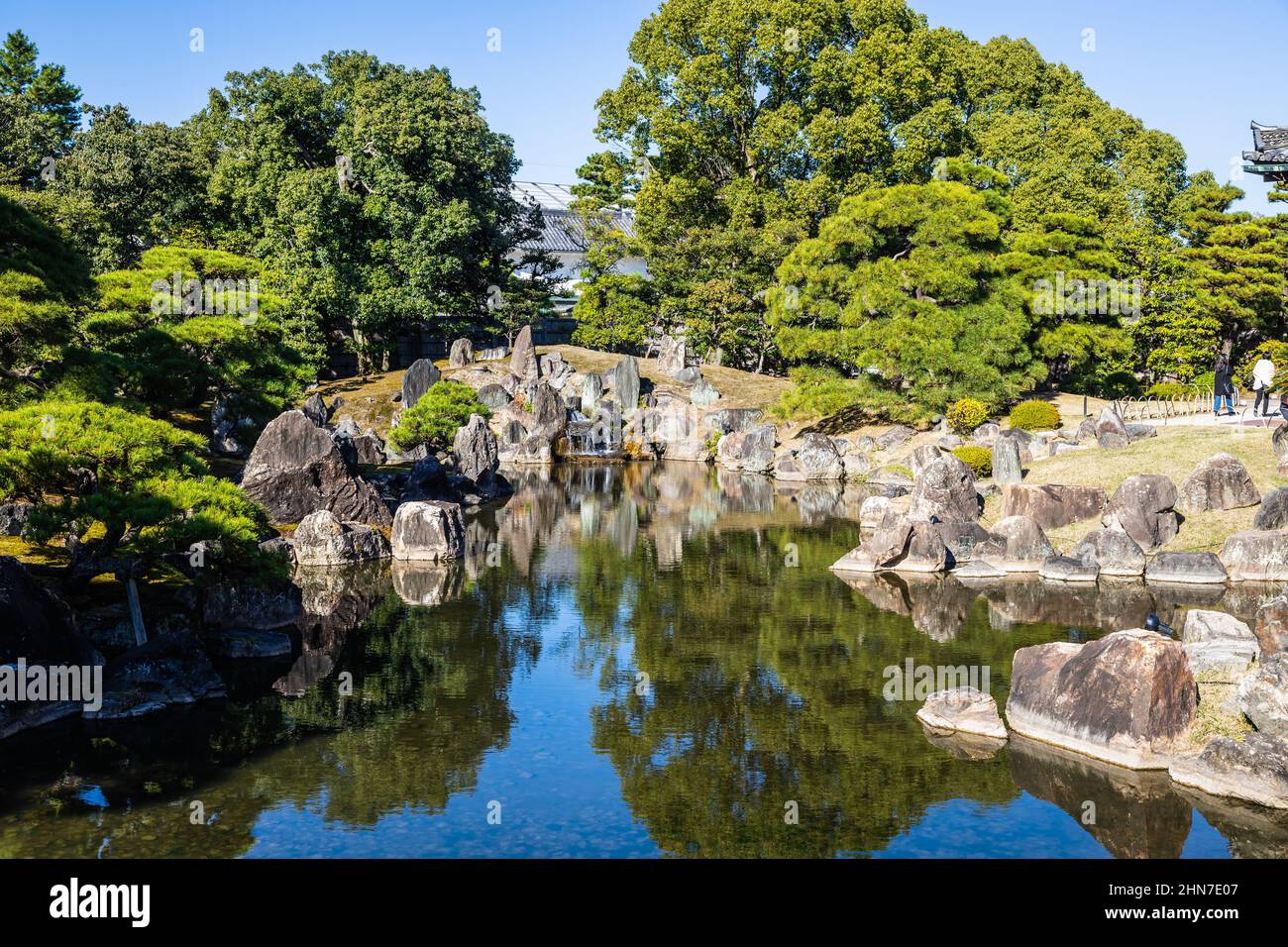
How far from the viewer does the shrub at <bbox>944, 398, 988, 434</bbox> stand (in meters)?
44.2

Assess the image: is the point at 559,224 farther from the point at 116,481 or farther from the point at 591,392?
the point at 116,481

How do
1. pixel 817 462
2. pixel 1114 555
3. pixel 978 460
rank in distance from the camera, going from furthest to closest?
pixel 817 462 → pixel 978 460 → pixel 1114 555

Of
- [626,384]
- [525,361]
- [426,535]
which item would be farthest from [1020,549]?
[525,361]

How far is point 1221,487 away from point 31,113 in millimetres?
60716

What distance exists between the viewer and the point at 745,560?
3134cm

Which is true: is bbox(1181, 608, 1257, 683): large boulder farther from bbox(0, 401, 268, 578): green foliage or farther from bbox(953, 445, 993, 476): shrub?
bbox(953, 445, 993, 476): shrub

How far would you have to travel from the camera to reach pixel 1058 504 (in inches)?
1208

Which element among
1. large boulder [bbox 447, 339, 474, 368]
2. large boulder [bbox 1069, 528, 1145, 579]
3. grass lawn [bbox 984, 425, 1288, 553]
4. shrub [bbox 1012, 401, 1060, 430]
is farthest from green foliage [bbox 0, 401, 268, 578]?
large boulder [bbox 447, 339, 474, 368]

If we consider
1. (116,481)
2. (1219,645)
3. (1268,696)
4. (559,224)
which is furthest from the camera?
(559,224)

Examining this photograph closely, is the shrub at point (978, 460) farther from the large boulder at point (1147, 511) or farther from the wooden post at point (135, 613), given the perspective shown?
the wooden post at point (135, 613)

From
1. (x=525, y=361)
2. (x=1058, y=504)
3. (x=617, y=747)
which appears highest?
(x=525, y=361)

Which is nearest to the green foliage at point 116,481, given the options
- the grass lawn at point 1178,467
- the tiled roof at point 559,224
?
the grass lawn at point 1178,467

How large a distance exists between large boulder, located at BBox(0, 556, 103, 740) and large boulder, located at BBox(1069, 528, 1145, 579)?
73.5 ft

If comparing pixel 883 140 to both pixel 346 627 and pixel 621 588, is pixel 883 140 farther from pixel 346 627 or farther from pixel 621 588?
pixel 346 627
